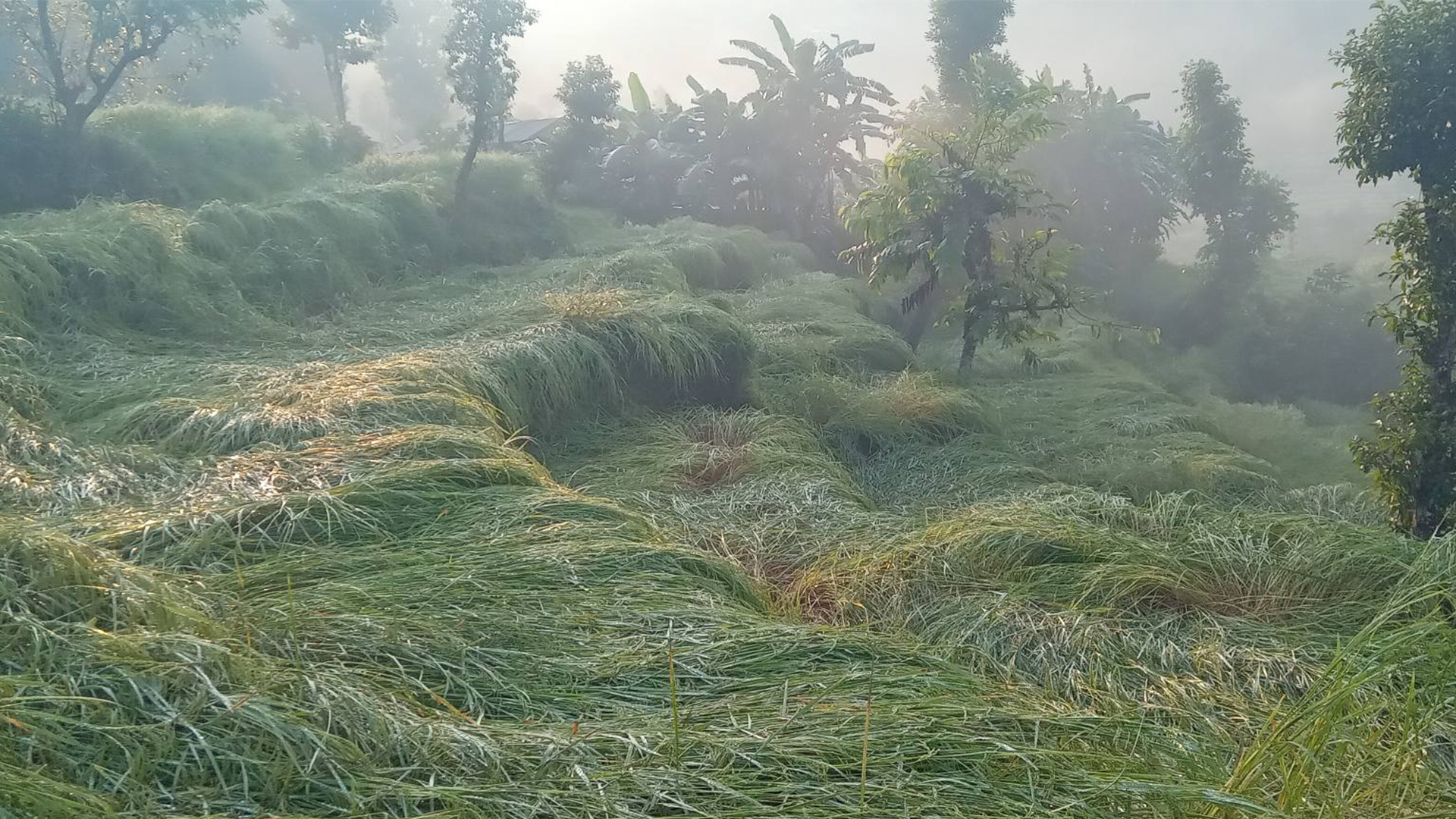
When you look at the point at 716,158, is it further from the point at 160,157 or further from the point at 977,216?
the point at 977,216

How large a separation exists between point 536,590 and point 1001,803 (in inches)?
54.5

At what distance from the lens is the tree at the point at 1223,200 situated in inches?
661

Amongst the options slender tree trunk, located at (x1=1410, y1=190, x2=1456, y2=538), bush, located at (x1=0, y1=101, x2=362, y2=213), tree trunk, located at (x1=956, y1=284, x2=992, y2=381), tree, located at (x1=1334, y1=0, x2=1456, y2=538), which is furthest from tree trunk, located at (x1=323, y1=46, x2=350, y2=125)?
slender tree trunk, located at (x1=1410, y1=190, x2=1456, y2=538)

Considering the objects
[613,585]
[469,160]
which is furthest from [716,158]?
[613,585]

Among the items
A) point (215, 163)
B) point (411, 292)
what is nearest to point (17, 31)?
point (215, 163)

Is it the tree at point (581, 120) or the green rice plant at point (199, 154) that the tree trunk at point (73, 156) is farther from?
the tree at point (581, 120)

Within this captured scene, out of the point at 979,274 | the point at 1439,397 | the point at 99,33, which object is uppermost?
the point at 99,33

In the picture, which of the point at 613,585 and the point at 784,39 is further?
the point at 784,39

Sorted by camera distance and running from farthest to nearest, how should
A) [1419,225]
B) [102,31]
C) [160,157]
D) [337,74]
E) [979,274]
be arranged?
[337,74] → [160,157] → [102,31] → [979,274] → [1419,225]

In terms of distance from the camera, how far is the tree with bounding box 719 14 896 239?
735 inches

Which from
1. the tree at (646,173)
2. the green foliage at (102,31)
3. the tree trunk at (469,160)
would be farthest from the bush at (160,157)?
the tree at (646,173)

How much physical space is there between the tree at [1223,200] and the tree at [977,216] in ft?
31.9

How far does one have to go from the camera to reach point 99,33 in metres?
10.9

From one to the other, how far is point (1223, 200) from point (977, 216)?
11.3m
